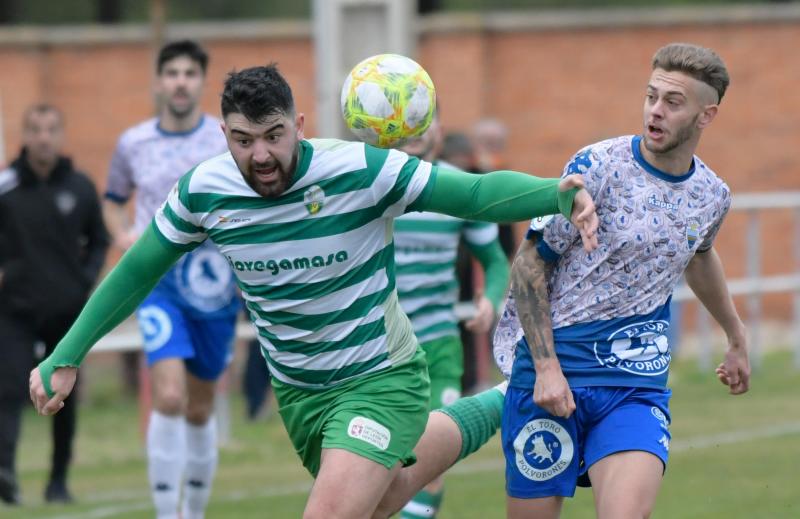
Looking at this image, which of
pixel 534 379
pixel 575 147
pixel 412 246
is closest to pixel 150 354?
pixel 412 246

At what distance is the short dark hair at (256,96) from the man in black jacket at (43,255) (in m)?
4.76

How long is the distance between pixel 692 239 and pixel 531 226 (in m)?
0.58

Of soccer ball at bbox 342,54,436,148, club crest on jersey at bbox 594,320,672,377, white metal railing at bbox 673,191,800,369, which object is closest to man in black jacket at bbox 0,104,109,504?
soccer ball at bbox 342,54,436,148

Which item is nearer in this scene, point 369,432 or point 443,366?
point 369,432

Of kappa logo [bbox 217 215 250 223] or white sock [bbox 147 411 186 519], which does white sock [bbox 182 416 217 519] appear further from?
kappa logo [bbox 217 215 250 223]

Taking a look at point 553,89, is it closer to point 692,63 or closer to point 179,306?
point 179,306

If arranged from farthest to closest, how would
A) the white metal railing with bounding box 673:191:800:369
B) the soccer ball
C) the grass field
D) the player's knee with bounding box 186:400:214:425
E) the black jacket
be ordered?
the white metal railing with bounding box 673:191:800:369 < the black jacket < the grass field < the player's knee with bounding box 186:400:214:425 < the soccer ball

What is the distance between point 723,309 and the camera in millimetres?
5980

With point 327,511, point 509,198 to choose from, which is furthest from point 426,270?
point 327,511

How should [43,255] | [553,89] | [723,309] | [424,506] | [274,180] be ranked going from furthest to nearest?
1. [553,89]
2. [43,255]
3. [424,506]
4. [723,309]
5. [274,180]

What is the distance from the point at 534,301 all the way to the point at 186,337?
287cm

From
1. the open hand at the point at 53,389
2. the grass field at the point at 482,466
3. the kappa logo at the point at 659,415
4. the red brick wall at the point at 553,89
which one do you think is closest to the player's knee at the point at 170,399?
the grass field at the point at 482,466

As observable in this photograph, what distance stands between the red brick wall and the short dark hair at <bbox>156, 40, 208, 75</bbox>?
9.05 meters

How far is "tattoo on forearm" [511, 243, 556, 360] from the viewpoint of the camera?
545 cm
